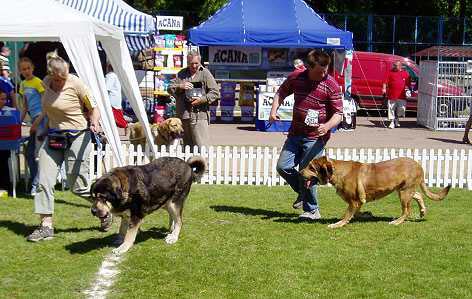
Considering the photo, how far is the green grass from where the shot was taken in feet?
19.4

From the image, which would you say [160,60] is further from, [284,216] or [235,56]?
[284,216]

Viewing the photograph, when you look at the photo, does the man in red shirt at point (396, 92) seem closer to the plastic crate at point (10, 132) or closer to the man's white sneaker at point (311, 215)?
the man's white sneaker at point (311, 215)

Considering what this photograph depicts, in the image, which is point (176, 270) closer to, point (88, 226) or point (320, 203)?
point (88, 226)

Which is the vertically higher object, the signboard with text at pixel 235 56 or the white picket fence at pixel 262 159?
the signboard with text at pixel 235 56

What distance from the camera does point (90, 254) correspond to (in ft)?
22.4

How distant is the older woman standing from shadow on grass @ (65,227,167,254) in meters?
0.40

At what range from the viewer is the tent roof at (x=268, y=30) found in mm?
18141

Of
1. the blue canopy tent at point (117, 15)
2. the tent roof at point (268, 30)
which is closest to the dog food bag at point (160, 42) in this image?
the tent roof at point (268, 30)

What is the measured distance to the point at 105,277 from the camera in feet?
20.1

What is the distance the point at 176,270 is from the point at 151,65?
59.3 ft

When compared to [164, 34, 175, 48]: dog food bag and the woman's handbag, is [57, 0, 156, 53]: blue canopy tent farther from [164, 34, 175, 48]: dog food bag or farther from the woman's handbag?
the woman's handbag

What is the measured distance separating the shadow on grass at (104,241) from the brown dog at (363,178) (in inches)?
66.6

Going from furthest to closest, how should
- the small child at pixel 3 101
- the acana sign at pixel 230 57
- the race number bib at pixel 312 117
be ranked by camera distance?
the acana sign at pixel 230 57 → the small child at pixel 3 101 → the race number bib at pixel 312 117

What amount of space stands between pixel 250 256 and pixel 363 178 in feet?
5.85
